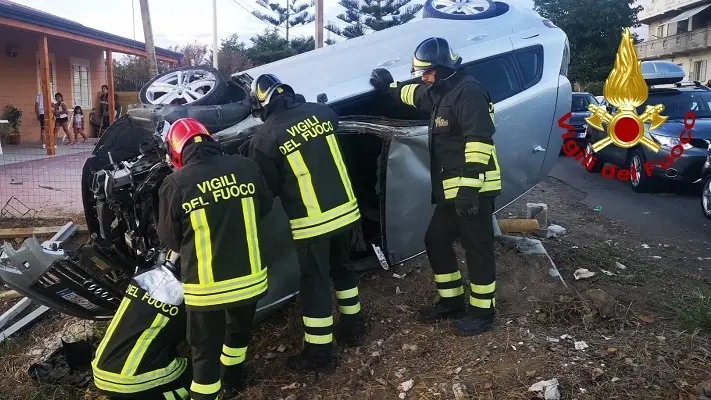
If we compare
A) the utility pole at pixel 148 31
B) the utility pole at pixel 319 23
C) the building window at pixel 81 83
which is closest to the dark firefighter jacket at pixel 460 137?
the utility pole at pixel 148 31

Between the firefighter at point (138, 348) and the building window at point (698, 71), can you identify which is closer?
the firefighter at point (138, 348)

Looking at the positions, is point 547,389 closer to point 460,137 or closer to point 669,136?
point 460,137

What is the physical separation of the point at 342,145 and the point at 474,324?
1604 mm

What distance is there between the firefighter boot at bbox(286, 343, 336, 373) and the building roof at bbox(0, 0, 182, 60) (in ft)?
36.0

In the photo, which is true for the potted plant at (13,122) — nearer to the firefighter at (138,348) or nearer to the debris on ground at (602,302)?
the firefighter at (138,348)

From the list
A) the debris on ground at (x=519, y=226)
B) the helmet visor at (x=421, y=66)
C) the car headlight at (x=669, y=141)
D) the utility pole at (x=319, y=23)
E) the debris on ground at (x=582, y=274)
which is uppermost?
A: the utility pole at (x=319, y=23)

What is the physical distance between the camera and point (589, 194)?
9305mm

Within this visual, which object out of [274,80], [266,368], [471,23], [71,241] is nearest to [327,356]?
[266,368]

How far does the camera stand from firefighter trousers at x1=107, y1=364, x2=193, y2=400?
10.6 feet

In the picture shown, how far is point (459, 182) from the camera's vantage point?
11.9ft

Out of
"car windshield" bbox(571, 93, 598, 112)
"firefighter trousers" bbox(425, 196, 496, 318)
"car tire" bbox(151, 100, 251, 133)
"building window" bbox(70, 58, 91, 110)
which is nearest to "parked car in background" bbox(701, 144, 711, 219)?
"firefighter trousers" bbox(425, 196, 496, 318)

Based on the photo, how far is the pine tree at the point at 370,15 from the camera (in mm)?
31547

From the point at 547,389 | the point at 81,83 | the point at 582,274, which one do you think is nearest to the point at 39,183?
the point at 582,274

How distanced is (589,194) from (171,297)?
7.63m
